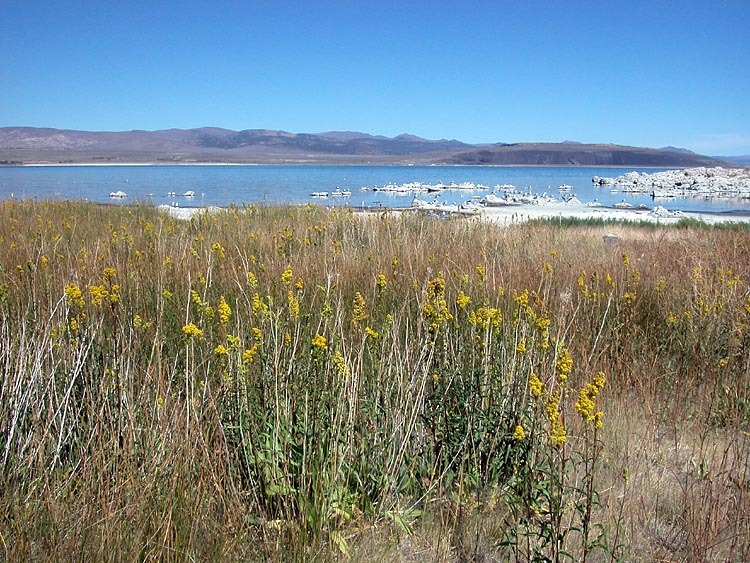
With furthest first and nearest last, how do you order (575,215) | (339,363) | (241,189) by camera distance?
(241,189), (575,215), (339,363)

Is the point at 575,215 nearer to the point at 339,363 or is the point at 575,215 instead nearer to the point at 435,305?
the point at 435,305

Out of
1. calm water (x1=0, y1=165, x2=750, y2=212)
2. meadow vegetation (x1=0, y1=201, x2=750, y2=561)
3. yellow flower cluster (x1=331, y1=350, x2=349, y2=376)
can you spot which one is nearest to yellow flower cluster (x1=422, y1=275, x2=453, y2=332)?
meadow vegetation (x1=0, y1=201, x2=750, y2=561)

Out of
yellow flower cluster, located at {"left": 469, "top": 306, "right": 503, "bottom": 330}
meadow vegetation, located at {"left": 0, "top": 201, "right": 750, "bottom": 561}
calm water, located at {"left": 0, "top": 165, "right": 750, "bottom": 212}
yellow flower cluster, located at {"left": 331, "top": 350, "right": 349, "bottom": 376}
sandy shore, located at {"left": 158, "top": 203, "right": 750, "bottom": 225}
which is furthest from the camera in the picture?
calm water, located at {"left": 0, "top": 165, "right": 750, "bottom": 212}

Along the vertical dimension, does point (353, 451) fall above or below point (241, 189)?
below

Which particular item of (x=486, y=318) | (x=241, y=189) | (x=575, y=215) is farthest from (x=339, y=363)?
(x=241, y=189)

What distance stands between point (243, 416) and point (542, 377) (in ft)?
4.55

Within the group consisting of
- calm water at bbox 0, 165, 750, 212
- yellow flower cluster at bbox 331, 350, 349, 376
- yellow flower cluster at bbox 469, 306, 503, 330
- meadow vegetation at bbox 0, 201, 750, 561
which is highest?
calm water at bbox 0, 165, 750, 212

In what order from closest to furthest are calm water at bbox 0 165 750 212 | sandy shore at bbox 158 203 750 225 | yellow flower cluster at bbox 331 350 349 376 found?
yellow flower cluster at bbox 331 350 349 376
sandy shore at bbox 158 203 750 225
calm water at bbox 0 165 750 212

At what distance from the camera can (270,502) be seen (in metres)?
2.33

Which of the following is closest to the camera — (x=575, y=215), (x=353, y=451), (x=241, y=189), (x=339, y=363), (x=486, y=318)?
(x=339, y=363)

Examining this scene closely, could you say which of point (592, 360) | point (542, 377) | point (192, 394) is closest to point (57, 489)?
point (192, 394)

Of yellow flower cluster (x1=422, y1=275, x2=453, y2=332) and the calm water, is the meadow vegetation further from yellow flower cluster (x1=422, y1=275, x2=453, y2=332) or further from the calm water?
the calm water

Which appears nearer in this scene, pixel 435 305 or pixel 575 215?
pixel 435 305

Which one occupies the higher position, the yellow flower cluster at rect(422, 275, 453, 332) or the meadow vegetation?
the yellow flower cluster at rect(422, 275, 453, 332)
